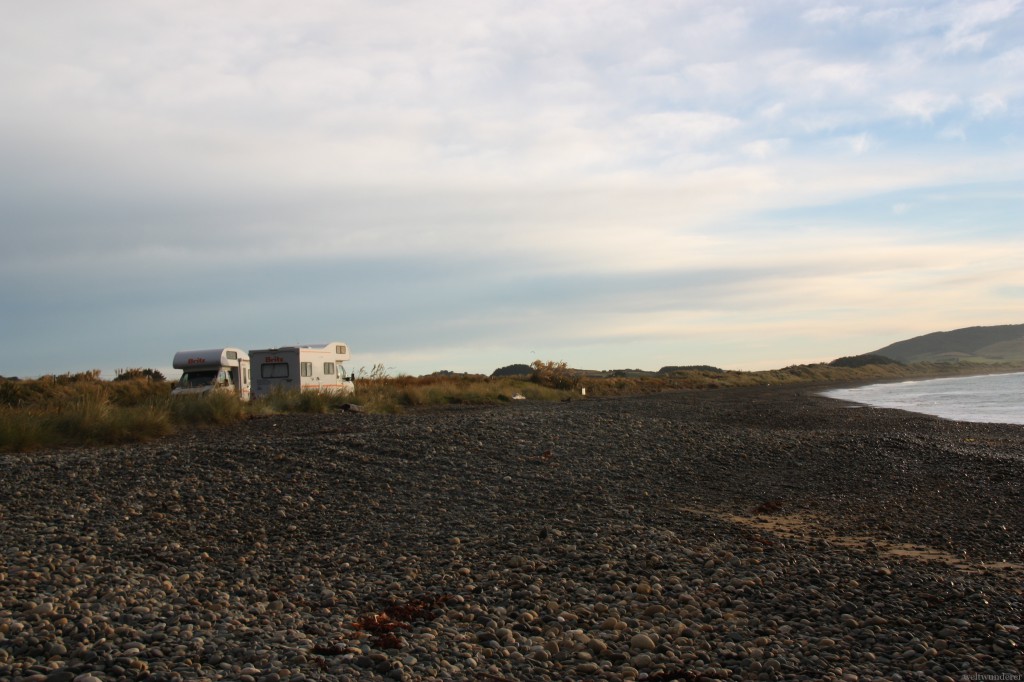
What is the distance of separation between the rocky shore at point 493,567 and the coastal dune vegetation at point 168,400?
389 cm

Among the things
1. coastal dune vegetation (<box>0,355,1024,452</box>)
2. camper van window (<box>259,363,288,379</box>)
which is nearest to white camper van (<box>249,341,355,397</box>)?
camper van window (<box>259,363,288,379</box>)

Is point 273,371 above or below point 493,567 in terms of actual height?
above

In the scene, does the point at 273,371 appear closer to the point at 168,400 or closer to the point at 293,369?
the point at 293,369

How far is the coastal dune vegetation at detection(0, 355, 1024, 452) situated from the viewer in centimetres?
1534

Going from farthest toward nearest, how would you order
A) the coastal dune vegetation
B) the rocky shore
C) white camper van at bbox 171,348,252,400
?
white camper van at bbox 171,348,252,400 → the coastal dune vegetation → the rocky shore

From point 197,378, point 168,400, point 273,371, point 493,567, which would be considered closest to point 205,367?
point 197,378

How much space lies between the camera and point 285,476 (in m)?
10.4

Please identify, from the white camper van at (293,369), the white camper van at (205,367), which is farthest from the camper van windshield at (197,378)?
the white camper van at (293,369)

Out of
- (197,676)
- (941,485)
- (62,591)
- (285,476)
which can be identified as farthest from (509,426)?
(197,676)

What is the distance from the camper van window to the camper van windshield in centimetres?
159

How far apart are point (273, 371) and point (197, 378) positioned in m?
2.31

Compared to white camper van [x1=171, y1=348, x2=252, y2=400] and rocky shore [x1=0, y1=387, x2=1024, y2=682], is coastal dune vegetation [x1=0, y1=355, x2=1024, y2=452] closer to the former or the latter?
white camper van [x1=171, y1=348, x2=252, y2=400]

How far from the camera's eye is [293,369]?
26.3 meters

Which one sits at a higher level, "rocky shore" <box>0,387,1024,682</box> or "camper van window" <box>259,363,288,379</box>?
"camper van window" <box>259,363,288,379</box>
